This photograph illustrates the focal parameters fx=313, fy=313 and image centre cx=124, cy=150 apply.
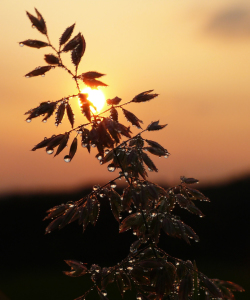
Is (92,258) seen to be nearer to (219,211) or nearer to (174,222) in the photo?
(219,211)

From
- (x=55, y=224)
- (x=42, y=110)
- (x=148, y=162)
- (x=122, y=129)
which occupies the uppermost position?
(x=42, y=110)

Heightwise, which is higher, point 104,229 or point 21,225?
point 21,225

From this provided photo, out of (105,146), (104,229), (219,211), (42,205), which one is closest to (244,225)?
(219,211)

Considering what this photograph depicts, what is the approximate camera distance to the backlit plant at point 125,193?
6.01 feet

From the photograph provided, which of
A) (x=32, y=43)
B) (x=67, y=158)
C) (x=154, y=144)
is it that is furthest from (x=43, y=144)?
(x=154, y=144)

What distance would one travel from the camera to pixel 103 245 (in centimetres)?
852

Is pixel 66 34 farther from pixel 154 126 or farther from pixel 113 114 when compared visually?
pixel 154 126

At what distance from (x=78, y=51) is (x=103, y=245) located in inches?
292

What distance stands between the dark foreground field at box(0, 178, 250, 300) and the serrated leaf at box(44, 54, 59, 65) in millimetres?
6746

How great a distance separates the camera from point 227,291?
2.16 m

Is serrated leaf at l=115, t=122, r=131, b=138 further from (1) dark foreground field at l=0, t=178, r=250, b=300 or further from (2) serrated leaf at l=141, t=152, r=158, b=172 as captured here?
(1) dark foreground field at l=0, t=178, r=250, b=300

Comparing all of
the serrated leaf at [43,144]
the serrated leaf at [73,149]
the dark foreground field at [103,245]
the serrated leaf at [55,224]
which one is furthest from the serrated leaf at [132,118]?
the dark foreground field at [103,245]

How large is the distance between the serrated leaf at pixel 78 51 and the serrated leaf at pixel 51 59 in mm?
96

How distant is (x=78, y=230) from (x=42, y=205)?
61.4 inches
